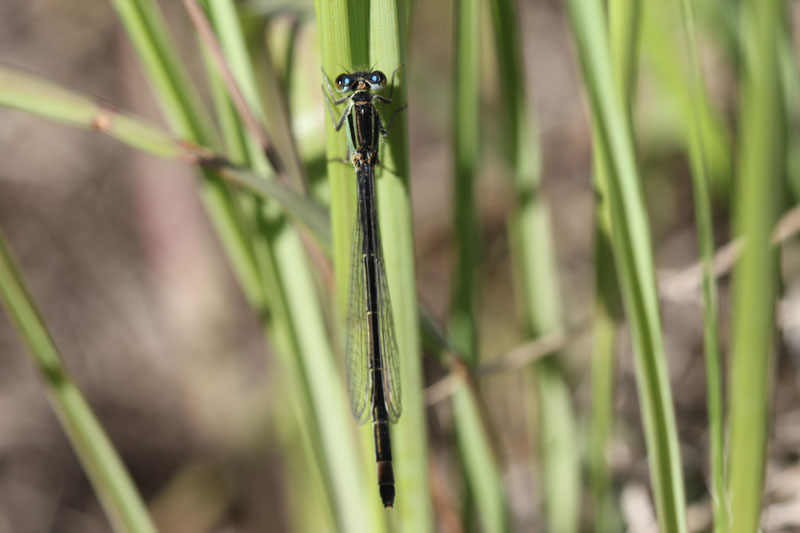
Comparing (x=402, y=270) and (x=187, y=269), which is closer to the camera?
(x=402, y=270)

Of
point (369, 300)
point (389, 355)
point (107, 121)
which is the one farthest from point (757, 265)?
point (107, 121)

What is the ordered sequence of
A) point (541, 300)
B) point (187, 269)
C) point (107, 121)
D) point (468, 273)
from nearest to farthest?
1. point (107, 121)
2. point (468, 273)
3. point (541, 300)
4. point (187, 269)

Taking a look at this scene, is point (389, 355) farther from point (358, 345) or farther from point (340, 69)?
point (340, 69)

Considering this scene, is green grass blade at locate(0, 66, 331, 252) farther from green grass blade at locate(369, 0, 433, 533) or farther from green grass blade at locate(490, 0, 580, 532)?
green grass blade at locate(490, 0, 580, 532)

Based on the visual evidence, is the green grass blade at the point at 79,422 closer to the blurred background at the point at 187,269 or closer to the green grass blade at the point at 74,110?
the green grass blade at the point at 74,110

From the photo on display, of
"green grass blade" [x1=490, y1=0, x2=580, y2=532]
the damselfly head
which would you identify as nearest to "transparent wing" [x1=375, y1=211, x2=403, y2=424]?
the damselfly head
